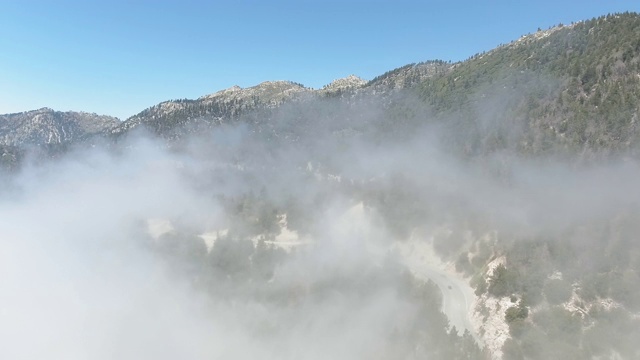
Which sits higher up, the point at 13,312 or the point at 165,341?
the point at 165,341

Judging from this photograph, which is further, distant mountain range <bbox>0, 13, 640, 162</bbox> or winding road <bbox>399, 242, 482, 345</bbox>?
distant mountain range <bbox>0, 13, 640, 162</bbox>

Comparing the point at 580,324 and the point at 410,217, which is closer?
the point at 580,324

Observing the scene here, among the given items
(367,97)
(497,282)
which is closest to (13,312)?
(497,282)

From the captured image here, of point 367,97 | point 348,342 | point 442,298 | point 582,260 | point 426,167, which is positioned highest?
point 367,97

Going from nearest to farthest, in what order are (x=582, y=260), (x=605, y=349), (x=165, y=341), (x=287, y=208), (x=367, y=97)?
(x=605, y=349)
(x=582, y=260)
(x=165, y=341)
(x=287, y=208)
(x=367, y=97)

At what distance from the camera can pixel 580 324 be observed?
35.7 meters

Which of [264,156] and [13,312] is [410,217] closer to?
[264,156]

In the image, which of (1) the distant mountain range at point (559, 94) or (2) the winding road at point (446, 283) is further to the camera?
(1) the distant mountain range at point (559, 94)

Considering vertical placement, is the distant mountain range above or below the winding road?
above

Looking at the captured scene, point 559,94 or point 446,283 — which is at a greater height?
point 559,94

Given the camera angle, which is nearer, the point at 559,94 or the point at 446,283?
the point at 446,283

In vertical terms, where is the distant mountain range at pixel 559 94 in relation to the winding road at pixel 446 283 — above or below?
above

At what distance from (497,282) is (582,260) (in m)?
8.54

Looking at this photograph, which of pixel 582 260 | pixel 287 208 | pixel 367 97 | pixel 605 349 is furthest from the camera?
pixel 367 97
